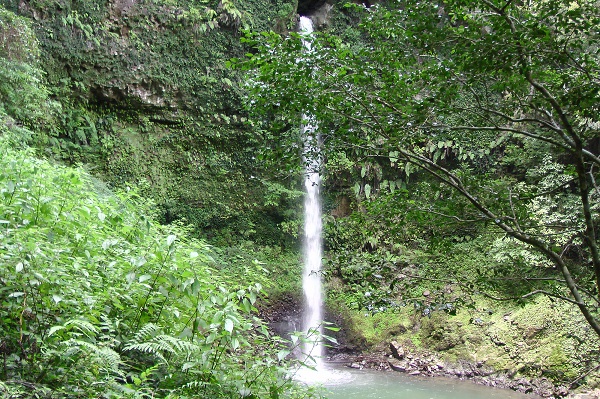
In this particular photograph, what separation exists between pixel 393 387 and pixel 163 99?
9748mm

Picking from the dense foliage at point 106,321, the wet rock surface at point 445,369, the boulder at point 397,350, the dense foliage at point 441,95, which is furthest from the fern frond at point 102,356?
the boulder at point 397,350

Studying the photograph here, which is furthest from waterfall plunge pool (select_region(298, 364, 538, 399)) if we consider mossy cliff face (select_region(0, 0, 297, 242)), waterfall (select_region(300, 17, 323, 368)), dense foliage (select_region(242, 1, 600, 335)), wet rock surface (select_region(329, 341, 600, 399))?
mossy cliff face (select_region(0, 0, 297, 242))

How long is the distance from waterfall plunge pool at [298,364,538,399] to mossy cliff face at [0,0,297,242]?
18.0 ft

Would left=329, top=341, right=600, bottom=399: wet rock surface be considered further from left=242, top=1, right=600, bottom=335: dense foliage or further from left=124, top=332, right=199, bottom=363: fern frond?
left=124, top=332, right=199, bottom=363: fern frond

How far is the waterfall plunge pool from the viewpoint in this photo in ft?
27.9

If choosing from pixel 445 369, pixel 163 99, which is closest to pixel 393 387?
pixel 445 369

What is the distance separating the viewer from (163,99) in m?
13.2

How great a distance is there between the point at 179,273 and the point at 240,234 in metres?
11.0

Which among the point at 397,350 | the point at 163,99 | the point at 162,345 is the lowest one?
the point at 162,345

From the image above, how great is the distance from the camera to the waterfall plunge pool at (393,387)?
27.9 ft

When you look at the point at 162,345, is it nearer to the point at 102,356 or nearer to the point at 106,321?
the point at 102,356

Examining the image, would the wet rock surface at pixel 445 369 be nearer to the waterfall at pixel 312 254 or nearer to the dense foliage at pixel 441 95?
the waterfall at pixel 312 254

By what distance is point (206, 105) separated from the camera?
45.4 ft

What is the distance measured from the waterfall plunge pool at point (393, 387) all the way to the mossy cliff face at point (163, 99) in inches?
217
